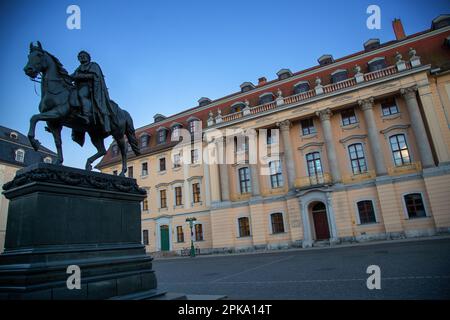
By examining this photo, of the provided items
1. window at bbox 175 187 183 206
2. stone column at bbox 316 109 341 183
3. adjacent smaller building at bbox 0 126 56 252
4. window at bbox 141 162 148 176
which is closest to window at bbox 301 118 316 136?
stone column at bbox 316 109 341 183

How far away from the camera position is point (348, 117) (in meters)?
26.2

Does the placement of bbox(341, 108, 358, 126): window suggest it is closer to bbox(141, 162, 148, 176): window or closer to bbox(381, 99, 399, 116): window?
bbox(381, 99, 399, 116): window

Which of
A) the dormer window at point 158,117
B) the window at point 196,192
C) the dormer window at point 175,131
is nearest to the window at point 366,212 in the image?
the window at point 196,192

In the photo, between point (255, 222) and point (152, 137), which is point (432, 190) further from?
point (152, 137)

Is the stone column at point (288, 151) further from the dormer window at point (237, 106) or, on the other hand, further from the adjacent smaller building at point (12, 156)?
the adjacent smaller building at point (12, 156)

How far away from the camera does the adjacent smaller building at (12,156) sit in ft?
107

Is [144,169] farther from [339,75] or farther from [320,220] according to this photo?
[339,75]

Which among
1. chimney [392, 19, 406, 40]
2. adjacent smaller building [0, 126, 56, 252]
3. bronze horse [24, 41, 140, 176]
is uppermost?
chimney [392, 19, 406, 40]

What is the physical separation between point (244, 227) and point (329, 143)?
36.2 ft

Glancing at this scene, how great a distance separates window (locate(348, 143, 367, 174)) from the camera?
81.2ft

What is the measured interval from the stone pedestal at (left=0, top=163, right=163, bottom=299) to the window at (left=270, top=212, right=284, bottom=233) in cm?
2236
